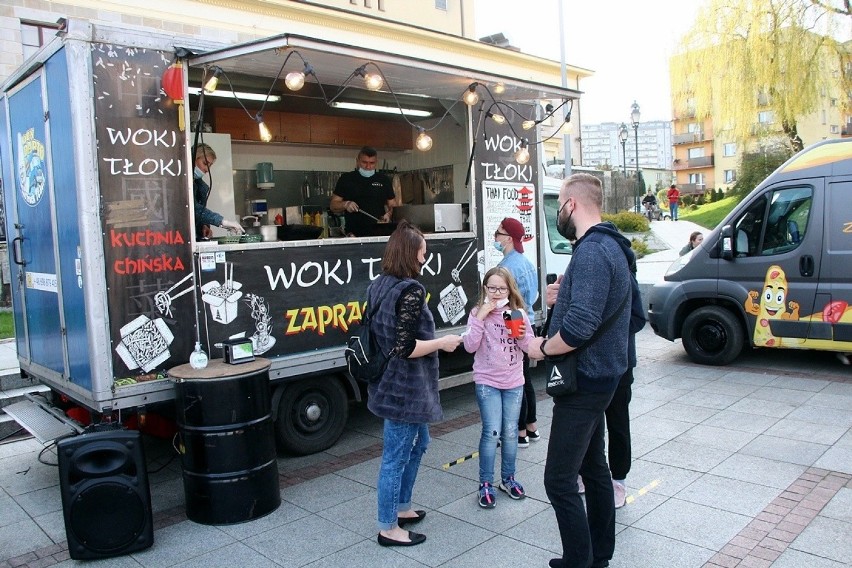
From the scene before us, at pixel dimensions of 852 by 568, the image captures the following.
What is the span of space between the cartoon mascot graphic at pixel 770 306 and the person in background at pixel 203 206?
6.09m

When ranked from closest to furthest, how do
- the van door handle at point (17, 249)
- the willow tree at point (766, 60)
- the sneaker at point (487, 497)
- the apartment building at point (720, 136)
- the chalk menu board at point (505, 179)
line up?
the sneaker at point (487, 497)
the van door handle at point (17, 249)
the chalk menu board at point (505, 179)
the willow tree at point (766, 60)
the apartment building at point (720, 136)

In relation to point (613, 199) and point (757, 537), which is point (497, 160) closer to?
point (757, 537)

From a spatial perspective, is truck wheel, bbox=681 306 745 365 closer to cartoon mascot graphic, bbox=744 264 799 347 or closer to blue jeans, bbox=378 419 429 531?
cartoon mascot graphic, bbox=744 264 799 347

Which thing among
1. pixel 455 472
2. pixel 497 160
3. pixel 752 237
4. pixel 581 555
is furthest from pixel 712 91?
pixel 581 555

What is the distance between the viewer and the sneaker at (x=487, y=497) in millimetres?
4617

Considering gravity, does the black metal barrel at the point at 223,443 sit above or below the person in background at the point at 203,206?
below

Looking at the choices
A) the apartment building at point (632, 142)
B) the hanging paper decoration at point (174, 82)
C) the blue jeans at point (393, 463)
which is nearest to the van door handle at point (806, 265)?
the blue jeans at point (393, 463)

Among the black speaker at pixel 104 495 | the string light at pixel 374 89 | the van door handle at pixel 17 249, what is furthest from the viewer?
the van door handle at pixel 17 249

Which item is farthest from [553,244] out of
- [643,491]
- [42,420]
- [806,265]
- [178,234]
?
[42,420]

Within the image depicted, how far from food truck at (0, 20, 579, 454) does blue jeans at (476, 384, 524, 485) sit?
169cm

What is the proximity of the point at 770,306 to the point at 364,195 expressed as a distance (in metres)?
4.99

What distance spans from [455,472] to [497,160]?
3561 millimetres

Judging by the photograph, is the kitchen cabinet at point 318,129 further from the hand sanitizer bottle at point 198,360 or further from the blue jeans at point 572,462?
the blue jeans at point 572,462

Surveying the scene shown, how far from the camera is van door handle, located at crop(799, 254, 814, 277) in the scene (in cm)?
790
